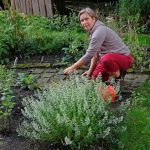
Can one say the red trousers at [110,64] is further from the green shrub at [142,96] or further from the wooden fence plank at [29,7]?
the wooden fence plank at [29,7]

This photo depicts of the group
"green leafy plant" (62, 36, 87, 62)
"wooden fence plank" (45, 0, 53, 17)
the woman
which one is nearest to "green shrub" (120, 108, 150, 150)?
the woman

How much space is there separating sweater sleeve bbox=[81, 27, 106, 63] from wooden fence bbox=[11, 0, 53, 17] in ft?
18.2

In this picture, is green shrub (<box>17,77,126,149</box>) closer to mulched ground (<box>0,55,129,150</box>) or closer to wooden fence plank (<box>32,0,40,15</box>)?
mulched ground (<box>0,55,129,150</box>)

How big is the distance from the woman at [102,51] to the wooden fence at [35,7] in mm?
5332

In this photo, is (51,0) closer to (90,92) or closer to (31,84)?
(31,84)

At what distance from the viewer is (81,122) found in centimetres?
496

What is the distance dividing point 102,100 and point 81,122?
507 mm

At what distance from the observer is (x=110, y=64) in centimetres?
663

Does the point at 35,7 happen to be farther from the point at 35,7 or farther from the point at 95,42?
the point at 95,42

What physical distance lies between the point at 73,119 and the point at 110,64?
1.83 meters

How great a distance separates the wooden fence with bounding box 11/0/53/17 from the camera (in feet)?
39.3

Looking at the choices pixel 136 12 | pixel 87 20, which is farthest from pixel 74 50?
pixel 136 12

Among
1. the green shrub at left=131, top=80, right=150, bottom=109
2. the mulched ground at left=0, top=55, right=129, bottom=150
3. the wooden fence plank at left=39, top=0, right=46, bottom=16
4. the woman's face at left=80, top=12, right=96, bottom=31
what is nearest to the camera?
the mulched ground at left=0, top=55, right=129, bottom=150

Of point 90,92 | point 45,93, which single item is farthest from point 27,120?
point 90,92
